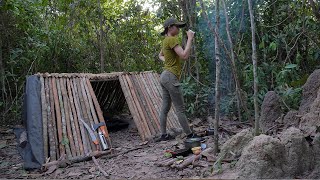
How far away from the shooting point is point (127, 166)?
3.94m

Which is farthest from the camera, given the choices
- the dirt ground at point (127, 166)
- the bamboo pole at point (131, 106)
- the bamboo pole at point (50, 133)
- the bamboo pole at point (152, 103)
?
the bamboo pole at point (152, 103)

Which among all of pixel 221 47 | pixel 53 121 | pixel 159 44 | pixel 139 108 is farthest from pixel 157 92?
pixel 159 44

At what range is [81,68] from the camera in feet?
27.7

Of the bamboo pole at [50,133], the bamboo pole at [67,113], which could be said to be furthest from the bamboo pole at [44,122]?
the bamboo pole at [67,113]

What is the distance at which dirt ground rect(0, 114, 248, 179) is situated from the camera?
3346 mm

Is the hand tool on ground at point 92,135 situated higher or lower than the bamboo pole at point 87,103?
lower

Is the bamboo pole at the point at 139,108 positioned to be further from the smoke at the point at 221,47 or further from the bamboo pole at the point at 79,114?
the smoke at the point at 221,47

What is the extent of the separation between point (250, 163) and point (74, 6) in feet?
23.6

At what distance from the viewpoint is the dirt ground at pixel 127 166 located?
335 centimetres

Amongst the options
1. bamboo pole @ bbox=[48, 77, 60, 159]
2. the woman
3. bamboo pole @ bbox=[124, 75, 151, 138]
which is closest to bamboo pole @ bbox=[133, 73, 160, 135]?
bamboo pole @ bbox=[124, 75, 151, 138]

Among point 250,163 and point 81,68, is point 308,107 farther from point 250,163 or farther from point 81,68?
point 81,68

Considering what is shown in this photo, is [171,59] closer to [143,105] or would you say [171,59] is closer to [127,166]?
[143,105]

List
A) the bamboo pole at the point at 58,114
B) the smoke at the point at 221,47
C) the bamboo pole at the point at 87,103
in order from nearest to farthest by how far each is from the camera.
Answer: the bamboo pole at the point at 58,114
the bamboo pole at the point at 87,103
the smoke at the point at 221,47

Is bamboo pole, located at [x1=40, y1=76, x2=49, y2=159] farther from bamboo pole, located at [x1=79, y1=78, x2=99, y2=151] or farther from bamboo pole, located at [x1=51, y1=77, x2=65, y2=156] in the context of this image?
bamboo pole, located at [x1=79, y1=78, x2=99, y2=151]
